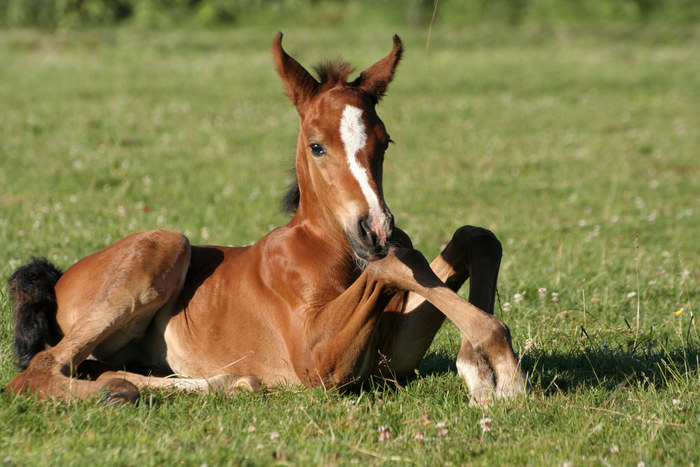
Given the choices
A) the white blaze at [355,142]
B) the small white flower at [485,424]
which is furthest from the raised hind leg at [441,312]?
the white blaze at [355,142]

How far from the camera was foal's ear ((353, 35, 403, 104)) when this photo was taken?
173 inches

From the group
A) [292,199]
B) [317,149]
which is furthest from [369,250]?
[292,199]

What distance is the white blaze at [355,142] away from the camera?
369 cm

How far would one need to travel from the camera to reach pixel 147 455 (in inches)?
129

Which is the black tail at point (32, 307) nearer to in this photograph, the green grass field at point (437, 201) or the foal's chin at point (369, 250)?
the green grass field at point (437, 201)

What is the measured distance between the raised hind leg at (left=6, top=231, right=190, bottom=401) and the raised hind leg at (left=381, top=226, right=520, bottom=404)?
4.51 feet

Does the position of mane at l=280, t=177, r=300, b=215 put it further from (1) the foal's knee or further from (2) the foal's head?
(1) the foal's knee

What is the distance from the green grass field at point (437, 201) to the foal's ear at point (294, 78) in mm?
736

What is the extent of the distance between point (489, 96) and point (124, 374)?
548 inches

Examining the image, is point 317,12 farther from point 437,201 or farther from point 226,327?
point 226,327

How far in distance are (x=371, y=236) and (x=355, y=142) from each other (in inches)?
19.7

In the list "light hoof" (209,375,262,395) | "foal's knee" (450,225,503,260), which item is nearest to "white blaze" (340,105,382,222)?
"foal's knee" (450,225,503,260)

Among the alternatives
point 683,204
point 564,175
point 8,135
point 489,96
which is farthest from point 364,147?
point 489,96

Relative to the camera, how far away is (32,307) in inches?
186
